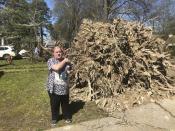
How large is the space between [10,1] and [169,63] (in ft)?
89.0

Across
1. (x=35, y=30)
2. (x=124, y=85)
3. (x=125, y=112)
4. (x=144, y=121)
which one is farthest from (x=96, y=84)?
(x=35, y=30)

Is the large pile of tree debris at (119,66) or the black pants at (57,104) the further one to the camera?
the large pile of tree debris at (119,66)

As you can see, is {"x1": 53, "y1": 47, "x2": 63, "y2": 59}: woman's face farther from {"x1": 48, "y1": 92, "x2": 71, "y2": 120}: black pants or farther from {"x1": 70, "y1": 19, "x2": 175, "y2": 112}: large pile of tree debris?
{"x1": 70, "y1": 19, "x2": 175, "y2": 112}: large pile of tree debris

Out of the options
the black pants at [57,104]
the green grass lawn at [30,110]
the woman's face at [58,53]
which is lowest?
the green grass lawn at [30,110]

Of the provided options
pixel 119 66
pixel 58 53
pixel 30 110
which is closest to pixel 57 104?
pixel 58 53

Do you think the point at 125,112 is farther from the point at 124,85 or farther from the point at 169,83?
the point at 169,83

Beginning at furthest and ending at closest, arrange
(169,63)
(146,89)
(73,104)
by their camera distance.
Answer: (169,63) < (146,89) < (73,104)

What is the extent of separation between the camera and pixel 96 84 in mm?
8992

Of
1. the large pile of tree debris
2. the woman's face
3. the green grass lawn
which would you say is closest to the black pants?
Answer: the green grass lawn

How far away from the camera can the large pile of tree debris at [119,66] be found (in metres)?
8.77

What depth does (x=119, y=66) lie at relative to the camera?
362 inches

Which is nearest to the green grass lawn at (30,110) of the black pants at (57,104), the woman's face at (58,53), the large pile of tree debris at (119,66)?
the black pants at (57,104)

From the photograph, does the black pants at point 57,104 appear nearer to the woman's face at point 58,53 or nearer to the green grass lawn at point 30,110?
the green grass lawn at point 30,110

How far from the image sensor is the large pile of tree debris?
28.8 ft
